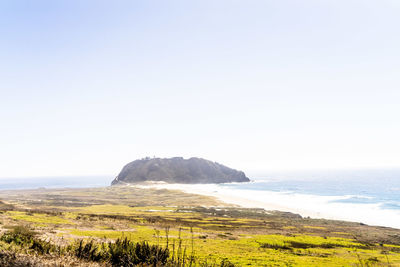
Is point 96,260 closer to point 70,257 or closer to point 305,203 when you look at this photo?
point 70,257

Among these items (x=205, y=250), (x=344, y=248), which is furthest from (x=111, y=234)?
(x=344, y=248)

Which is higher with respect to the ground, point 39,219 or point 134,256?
point 134,256

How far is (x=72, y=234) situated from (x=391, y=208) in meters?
111


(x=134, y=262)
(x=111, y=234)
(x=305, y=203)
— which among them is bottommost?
(x=305, y=203)

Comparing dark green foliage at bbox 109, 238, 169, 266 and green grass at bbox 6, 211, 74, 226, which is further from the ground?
dark green foliage at bbox 109, 238, 169, 266

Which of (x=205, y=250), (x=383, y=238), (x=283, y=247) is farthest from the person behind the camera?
(x=383, y=238)

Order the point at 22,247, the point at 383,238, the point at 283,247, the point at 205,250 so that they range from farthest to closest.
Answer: the point at 383,238 → the point at 283,247 → the point at 205,250 → the point at 22,247

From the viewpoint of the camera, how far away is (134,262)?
57.5 ft

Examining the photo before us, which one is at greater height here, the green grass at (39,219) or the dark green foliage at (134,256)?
the dark green foliage at (134,256)

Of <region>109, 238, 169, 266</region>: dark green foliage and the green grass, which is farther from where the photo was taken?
the green grass

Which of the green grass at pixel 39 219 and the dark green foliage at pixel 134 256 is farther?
the green grass at pixel 39 219

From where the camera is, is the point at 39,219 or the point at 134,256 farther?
the point at 39,219

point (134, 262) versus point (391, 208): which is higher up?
point (134, 262)

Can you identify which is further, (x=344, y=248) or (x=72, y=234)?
(x=344, y=248)
